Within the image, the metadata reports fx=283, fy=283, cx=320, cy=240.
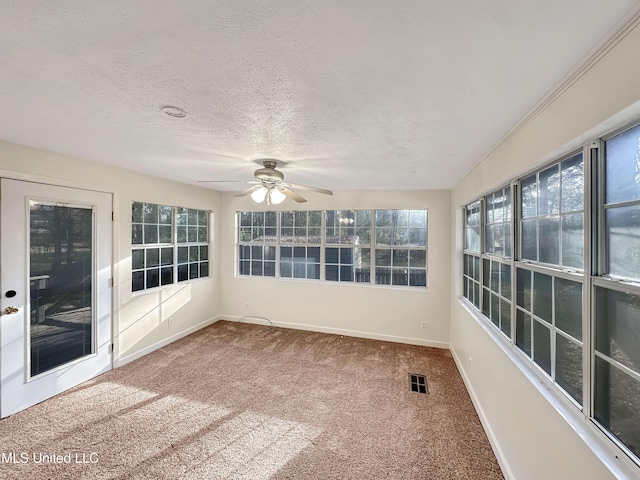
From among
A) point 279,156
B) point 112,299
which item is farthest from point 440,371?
point 112,299

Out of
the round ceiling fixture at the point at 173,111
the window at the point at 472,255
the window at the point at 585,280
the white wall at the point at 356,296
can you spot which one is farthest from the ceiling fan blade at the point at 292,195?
the window at the point at 472,255

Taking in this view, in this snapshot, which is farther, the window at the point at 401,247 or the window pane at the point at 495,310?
the window at the point at 401,247

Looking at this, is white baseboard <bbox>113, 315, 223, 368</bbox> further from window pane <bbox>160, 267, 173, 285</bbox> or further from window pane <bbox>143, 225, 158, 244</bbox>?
window pane <bbox>143, 225, 158, 244</bbox>

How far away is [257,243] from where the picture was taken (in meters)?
5.35

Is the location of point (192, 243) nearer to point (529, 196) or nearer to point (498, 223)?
point (498, 223)

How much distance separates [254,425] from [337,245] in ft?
9.90

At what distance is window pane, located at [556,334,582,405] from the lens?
1396mm

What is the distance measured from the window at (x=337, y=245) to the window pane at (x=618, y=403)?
3.29 meters

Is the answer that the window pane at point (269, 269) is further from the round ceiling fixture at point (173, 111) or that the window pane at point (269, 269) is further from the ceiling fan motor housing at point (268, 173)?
the round ceiling fixture at point (173, 111)

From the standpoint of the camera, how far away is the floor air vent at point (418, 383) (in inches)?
121

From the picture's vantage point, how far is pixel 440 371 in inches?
139

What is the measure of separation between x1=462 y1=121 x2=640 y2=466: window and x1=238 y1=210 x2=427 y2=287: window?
2300 mm

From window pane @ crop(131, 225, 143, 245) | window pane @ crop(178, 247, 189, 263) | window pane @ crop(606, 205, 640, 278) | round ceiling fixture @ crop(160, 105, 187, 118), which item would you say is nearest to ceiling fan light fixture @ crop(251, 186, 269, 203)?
round ceiling fixture @ crop(160, 105, 187, 118)

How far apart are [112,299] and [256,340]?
203 centimetres
